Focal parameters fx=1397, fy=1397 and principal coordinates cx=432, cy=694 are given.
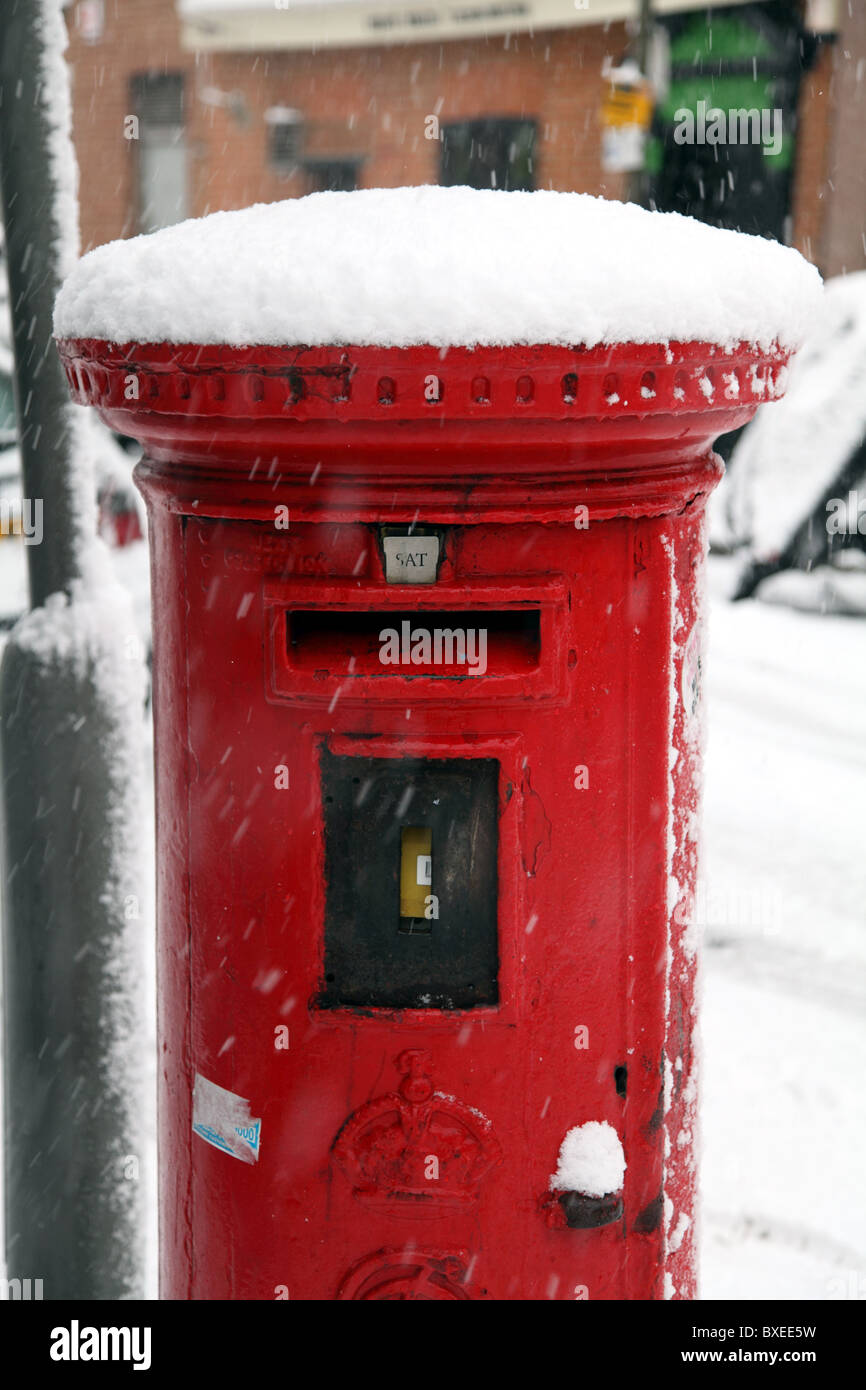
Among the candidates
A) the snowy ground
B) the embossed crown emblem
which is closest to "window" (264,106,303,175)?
the snowy ground

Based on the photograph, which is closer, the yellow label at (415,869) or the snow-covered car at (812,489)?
the yellow label at (415,869)

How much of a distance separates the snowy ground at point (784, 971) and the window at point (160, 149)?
10594 millimetres

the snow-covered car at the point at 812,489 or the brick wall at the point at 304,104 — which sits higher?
the brick wall at the point at 304,104

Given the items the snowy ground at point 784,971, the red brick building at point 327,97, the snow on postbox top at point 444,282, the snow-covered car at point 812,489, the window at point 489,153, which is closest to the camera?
the snow on postbox top at point 444,282

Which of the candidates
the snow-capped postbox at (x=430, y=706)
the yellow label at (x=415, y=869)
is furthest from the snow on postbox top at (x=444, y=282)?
the yellow label at (x=415, y=869)

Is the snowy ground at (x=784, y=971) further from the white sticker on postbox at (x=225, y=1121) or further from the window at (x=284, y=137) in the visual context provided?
the window at (x=284, y=137)

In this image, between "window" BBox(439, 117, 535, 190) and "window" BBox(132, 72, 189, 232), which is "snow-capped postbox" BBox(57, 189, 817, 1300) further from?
"window" BBox(132, 72, 189, 232)

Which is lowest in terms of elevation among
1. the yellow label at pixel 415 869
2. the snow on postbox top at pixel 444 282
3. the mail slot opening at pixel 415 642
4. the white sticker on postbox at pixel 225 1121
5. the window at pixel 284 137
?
the white sticker on postbox at pixel 225 1121

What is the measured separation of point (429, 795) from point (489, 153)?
14272 millimetres

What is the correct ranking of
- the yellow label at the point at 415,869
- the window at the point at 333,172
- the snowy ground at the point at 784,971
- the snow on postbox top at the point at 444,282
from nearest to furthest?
the snow on postbox top at the point at 444,282 < the yellow label at the point at 415,869 < the snowy ground at the point at 784,971 < the window at the point at 333,172

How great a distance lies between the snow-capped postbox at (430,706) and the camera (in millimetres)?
1374
